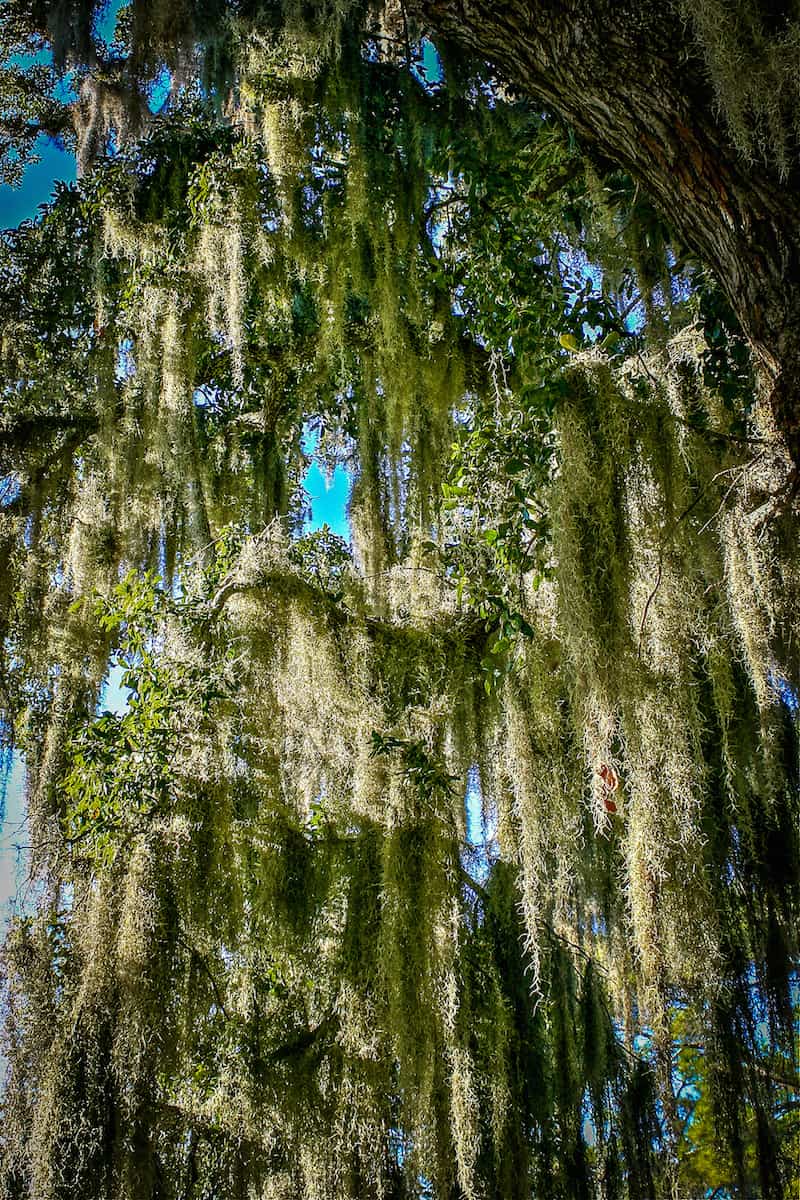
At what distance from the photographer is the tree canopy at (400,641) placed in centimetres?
268

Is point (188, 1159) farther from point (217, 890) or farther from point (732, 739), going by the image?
point (732, 739)

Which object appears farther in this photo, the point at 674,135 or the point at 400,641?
the point at 400,641

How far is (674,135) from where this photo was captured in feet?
Result: 7.03

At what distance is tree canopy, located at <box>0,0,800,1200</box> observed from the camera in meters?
2.68

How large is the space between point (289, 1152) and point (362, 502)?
259 cm

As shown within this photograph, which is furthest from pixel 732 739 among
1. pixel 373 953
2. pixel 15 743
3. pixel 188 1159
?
pixel 15 743

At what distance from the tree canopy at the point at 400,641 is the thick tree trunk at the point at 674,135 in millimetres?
16

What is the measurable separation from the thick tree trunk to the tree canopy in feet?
0.05

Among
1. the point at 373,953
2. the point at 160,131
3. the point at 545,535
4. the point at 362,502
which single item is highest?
the point at 160,131

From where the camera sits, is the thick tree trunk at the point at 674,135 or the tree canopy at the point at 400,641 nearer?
the thick tree trunk at the point at 674,135

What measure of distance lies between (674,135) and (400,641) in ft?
8.08

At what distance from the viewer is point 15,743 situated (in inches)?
190

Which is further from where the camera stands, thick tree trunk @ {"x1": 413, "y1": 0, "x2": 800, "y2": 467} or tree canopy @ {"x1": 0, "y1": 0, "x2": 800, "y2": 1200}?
tree canopy @ {"x1": 0, "y1": 0, "x2": 800, "y2": 1200}

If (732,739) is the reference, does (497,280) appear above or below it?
above
